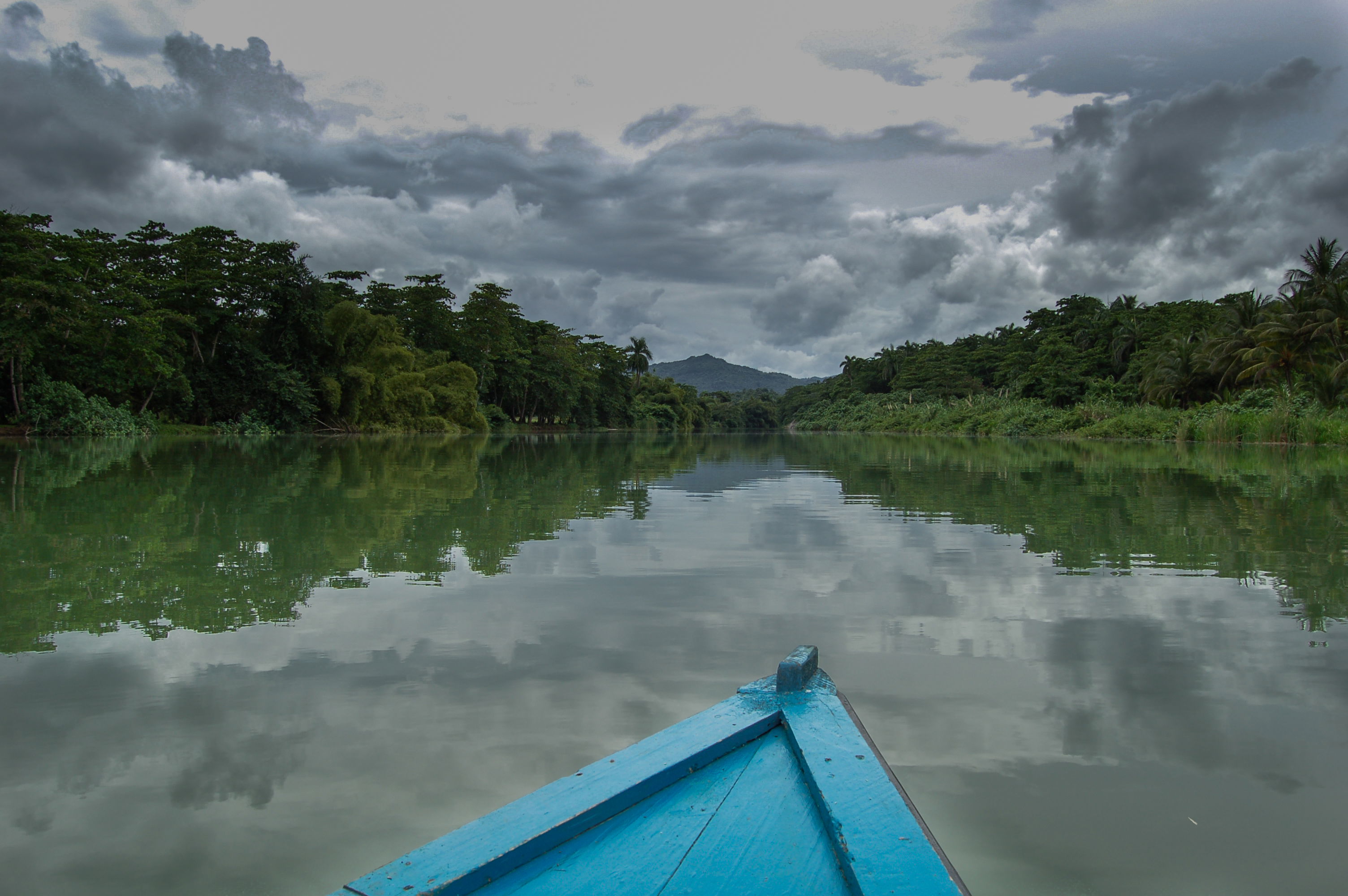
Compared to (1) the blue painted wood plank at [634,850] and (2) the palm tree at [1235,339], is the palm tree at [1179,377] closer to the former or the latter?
(2) the palm tree at [1235,339]

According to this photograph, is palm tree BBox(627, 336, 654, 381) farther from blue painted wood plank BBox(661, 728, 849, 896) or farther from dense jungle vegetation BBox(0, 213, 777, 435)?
blue painted wood plank BBox(661, 728, 849, 896)

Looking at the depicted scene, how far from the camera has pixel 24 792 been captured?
7.22ft

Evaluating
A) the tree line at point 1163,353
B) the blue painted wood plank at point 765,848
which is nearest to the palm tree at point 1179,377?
the tree line at point 1163,353

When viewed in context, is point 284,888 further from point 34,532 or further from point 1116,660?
point 34,532

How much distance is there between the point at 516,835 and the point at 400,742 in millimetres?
1215

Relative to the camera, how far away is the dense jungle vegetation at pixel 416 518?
4465 mm

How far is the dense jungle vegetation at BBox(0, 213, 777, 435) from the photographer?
2469 centimetres

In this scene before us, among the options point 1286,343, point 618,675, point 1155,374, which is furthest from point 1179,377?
point 618,675

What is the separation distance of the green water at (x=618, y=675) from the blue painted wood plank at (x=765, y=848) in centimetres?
56

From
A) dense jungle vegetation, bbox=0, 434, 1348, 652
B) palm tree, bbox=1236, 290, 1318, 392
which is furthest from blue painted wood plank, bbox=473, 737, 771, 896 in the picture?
palm tree, bbox=1236, 290, 1318, 392

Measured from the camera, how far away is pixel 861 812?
60.8 inches

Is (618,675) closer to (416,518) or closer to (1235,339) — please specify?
(416,518)

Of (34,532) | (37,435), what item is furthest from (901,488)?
(37,435)

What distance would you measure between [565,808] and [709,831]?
28 centimetres
